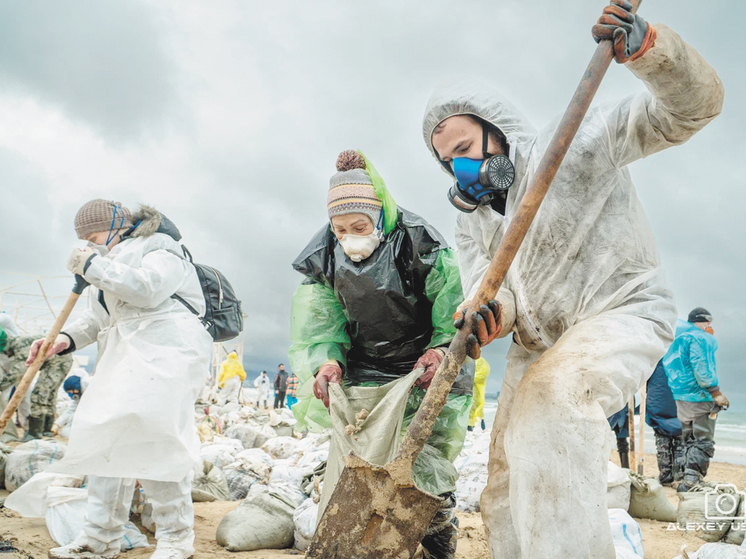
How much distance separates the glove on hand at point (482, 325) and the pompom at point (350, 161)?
4.27ft

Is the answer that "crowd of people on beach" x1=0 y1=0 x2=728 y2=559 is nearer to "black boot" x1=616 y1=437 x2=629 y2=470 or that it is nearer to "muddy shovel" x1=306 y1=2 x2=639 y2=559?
"muddy shovel" x1=306 y1=2 x2=639 y2=559

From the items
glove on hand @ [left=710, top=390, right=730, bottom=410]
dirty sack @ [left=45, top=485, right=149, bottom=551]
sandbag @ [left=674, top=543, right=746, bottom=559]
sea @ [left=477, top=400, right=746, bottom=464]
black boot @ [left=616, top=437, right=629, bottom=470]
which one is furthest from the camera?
sea @ [left=477, top=400, right=746, bottom=464]

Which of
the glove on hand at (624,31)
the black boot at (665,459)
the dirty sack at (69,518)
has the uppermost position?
the glove on hand at (624,31)

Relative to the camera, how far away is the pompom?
9.28 feet

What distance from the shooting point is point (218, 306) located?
3.44 m

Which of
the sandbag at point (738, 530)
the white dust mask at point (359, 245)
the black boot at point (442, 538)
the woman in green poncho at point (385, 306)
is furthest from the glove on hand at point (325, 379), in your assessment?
the sandbag at point (738, 530)

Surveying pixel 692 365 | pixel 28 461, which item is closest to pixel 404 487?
pixel 28 461

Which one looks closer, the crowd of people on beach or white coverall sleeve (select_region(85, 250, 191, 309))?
the crowd of people on beach

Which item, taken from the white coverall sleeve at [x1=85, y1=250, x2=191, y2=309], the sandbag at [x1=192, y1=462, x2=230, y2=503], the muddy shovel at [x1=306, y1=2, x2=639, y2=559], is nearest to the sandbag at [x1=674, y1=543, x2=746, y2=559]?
the muddy shovel at [x1=306, y1=2, x2=639, y2=559]

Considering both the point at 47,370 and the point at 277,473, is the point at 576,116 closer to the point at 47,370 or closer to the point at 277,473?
the point at 277,473

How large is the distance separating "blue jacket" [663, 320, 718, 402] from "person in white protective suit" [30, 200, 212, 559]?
15.7ft

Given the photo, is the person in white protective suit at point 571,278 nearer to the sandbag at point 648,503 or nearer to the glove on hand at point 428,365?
the glove on hand at point 428,365

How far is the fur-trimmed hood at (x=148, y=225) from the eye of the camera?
329 centimetres

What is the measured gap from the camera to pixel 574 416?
5.08ft
